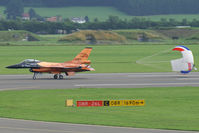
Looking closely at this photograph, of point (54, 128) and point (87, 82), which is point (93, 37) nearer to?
point (87, 82)

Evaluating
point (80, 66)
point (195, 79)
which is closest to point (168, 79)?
point (195, 79)

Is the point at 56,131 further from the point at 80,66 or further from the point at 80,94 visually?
the point at 80,66

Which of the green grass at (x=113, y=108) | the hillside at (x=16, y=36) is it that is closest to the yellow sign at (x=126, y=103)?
the green grass at (x=113, y=108)

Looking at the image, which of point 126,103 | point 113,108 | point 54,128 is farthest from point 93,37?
point 54,128

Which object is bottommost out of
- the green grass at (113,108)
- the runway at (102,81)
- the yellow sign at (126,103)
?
the runway at (102,81)

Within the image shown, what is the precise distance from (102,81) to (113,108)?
65.5 ft

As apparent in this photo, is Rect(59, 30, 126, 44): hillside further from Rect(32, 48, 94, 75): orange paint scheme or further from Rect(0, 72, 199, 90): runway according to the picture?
Rect(32, 48, 94, 75): orange paint scheme

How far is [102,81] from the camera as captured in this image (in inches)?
2179

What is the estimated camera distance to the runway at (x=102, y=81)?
50.4 m

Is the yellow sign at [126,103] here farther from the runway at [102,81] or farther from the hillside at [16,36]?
the hillside at [16,36]

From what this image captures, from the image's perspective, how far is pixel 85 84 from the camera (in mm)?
52281

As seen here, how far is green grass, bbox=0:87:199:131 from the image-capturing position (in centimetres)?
3030

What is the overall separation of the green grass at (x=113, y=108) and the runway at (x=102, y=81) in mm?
3827

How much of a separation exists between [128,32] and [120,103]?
13603 cm
